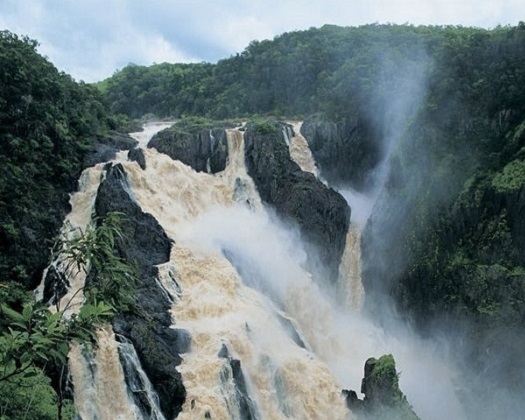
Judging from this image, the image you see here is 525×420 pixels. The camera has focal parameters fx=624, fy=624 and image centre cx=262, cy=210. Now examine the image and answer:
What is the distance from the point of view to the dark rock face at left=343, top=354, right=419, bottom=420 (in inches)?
892

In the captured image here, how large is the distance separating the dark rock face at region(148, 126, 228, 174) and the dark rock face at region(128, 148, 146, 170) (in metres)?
2.63

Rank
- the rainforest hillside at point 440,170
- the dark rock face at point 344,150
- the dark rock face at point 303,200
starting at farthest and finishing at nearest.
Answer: the dark rock face at point 344,150 → the dark rock face at point 303,200 → the rainforest hillside at point 440,170

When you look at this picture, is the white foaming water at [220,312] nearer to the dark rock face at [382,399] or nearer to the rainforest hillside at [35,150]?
the dark rock face at [382,399]

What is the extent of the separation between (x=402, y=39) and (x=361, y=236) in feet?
65.1

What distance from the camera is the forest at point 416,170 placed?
90.4 ft

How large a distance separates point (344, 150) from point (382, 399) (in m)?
20.4

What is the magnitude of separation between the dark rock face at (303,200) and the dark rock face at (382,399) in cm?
941

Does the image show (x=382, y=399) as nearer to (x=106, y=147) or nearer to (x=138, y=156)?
(x=138, y=156)

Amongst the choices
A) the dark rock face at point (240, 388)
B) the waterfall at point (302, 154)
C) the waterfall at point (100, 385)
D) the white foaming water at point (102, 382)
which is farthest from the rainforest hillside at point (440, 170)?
the waterfall at point (100, 385)

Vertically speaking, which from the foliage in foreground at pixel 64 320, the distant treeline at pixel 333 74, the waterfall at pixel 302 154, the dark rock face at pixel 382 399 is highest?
the distant treeline at pixel 333 74

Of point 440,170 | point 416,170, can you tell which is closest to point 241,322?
point 440,170

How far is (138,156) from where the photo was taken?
105 ft

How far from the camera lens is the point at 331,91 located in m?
44.7

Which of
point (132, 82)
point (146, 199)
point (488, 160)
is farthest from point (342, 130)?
point (132, 82)
